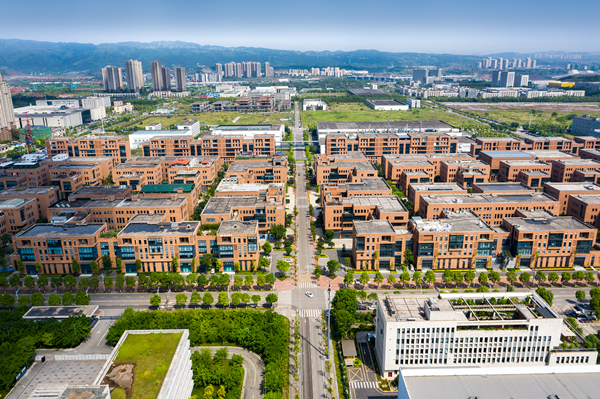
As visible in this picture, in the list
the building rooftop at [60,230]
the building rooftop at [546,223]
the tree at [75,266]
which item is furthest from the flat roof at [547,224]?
the tree at [75,266]

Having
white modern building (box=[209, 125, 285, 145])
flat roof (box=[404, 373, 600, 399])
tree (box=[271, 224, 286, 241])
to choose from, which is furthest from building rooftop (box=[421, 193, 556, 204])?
white modern building (box=[209, 125, 285, 145])

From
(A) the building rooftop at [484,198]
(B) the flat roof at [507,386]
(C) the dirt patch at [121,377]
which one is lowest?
(B) the flat roof at [507,386]

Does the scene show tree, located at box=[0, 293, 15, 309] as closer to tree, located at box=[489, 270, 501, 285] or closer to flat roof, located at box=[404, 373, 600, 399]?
flat roof, located at box=[404, 373, 600, 399]

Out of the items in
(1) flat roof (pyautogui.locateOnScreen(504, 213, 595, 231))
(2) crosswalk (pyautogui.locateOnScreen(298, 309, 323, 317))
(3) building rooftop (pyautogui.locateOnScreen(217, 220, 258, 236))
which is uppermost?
(3) building rooftop (pyautogui.locateOnScreen(217, 220, 258, 236))

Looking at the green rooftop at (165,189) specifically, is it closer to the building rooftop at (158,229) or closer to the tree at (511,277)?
the building rooftop at (158,229)

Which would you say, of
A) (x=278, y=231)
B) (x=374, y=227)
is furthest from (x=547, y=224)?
(x=278, y=231)

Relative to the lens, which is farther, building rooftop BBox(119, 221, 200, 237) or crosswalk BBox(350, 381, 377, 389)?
building rooftop BBox(119, 221, 200, 237)

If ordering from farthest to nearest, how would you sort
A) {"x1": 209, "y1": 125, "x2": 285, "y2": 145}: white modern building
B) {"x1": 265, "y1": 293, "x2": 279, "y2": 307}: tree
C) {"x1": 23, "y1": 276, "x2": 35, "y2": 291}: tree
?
{"x1": 209, "y1": 125, "x2": 285, "y2": 145}: white modern building → {"x1": 23, "y1": 276, "x2": 35, "y2": 291}: tree → {"x1": 265, "y1": 293, "x2": 279, "y2": 307}: tree
